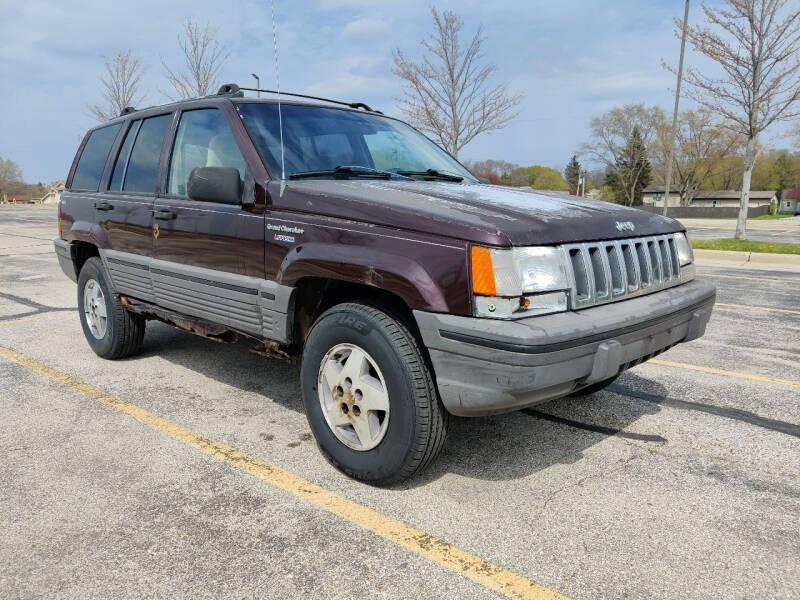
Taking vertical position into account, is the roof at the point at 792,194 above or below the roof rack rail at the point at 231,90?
above

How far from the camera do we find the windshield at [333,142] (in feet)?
11.5

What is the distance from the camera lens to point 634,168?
68.5m

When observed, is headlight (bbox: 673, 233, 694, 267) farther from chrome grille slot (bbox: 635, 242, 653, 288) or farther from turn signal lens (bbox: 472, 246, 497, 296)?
turn signal lens (bbox: 472, 246, 497, 296)

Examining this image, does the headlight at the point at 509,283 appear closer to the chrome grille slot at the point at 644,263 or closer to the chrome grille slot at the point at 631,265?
the chrome grille slot at the point at 631,265

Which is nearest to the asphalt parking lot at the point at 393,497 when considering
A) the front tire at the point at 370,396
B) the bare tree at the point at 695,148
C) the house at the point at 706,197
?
the front tire at the point at 370,396

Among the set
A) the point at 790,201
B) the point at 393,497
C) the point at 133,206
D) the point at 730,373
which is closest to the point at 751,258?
the point at 730,373

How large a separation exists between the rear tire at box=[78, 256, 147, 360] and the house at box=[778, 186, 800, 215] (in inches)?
4131

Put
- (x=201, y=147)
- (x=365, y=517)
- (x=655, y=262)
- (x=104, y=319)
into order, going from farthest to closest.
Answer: (x=104, y=319), (x=201, y=147), (x=655, y=262), (x=365, y=517)

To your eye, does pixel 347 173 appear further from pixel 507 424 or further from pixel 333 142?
pixel 507 424

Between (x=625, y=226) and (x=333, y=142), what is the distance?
177 centimetres

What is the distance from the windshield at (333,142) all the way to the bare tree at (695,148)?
5629 cm

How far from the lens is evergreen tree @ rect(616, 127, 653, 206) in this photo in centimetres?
6506

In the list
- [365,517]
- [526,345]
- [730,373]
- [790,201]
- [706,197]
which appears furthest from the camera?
[790,201]

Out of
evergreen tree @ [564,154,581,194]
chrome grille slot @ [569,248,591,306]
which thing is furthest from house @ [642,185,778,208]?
chrome grille slot @ [569,248,591,306]
